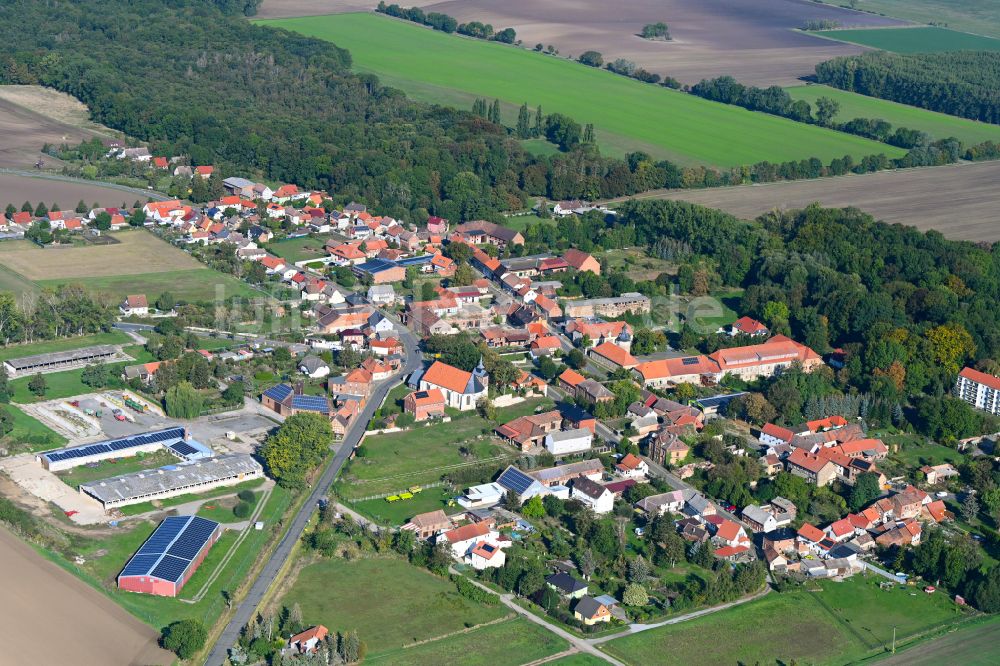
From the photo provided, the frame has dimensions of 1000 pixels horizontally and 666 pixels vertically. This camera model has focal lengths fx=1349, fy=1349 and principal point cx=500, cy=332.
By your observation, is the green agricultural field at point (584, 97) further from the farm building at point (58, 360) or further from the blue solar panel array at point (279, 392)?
the farm building at point (58, 360)

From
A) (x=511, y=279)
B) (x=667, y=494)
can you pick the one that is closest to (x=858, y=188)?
(x=511, y=279)

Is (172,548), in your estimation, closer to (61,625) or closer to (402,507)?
(61,625)

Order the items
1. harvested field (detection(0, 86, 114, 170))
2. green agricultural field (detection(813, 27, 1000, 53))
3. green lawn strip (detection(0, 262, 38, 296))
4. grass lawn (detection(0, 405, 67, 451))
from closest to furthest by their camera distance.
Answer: grass lawn (detection(0, 405, 67, 451)) → green lawn strip (detection(0, 262, 38, 296)) → harvested field (detection(0, 86, 114, 170)) → green agricultural field (detection(813, 27, 1000, 53))

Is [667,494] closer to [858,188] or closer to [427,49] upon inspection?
[858,188]

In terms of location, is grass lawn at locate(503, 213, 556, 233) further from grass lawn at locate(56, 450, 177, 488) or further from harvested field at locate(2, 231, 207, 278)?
grass lawn at locate(56, 450, 177, 488)

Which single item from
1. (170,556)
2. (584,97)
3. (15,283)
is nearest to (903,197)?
(584,97)

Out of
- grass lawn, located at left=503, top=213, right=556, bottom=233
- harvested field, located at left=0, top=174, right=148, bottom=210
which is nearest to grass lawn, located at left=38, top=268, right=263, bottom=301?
harvested field, located at left=0, top=174, right=148, bottom=210

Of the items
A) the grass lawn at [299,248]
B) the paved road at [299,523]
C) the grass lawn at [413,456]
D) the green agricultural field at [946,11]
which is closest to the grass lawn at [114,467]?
the paved road at [299,523]
